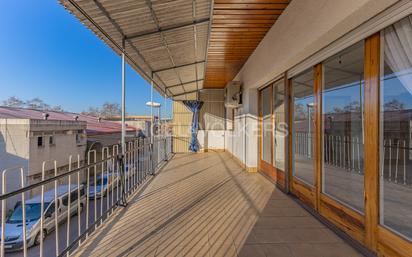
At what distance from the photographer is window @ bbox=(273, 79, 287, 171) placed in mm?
4053

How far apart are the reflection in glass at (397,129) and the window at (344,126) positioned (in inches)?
10.3

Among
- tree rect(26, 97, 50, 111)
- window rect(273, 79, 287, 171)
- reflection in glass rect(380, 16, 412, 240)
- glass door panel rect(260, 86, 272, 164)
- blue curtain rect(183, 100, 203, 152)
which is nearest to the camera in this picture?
reflection in glass rect(380, 16, 412, 240)

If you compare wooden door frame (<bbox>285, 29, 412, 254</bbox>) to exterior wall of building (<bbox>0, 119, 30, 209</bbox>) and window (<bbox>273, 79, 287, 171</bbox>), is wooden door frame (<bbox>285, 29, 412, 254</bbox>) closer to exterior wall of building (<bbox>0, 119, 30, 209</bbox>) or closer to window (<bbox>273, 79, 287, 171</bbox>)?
window (<bbox>273, 79, 287, 171</bbox>)

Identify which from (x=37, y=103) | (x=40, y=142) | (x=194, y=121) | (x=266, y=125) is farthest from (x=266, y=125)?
(x=37, y=103)

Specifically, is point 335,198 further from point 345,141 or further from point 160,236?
point 160,236

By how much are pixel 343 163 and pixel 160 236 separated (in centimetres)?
208

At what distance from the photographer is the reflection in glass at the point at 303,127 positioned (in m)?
3.12

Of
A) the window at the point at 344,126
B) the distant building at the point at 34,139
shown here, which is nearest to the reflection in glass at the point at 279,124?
the window at the point at 344,126

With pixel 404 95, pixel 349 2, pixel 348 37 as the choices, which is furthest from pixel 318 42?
pixel 404 95

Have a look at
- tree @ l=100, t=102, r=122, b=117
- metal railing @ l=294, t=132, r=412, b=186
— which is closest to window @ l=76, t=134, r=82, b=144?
metal railing @ l=294, t=132, r=412, b=186

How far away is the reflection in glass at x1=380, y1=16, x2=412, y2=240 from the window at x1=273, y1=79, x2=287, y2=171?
2.06 metres

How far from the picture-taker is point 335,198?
2.52 metres

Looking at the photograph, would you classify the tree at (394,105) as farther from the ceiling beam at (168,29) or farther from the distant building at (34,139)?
the distant building at (34,139)

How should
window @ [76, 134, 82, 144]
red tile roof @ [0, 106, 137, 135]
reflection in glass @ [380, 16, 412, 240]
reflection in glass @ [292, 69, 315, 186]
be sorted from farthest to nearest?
1. window @ [76, 134, 82, 144]
2. red tile roof @ [0, 106, 137, 135]
3. reflection in glass @ [292, 69, 315, 186]
4. reflection in glass @ [380, 16, 412, 240]
